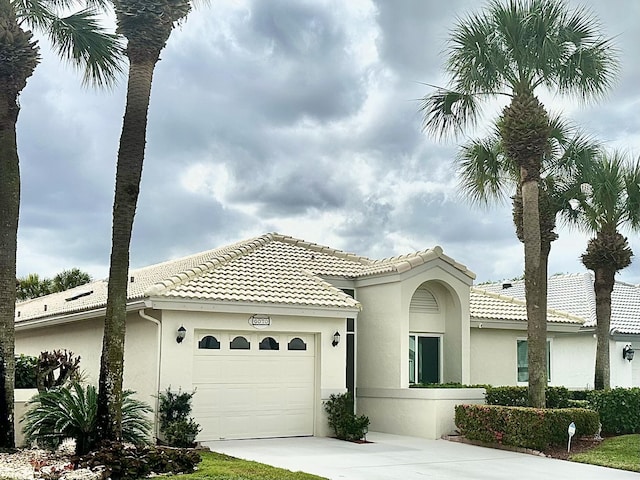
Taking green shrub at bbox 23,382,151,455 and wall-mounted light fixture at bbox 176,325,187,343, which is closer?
green shrub at bbox 23,382,151,455

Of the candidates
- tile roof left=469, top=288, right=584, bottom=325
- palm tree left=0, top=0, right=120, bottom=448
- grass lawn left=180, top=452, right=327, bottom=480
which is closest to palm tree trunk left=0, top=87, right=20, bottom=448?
palm tree left=0, top=0, right=120, bottom=448

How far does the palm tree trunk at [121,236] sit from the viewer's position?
43.3 feet

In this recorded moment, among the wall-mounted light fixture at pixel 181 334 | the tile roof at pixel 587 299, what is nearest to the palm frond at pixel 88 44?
the wall-mounted light fixture at pixel 181 334

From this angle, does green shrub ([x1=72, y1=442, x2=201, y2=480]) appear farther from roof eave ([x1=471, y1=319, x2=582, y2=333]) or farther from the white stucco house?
roof eave ([x1=471, y1=319, x2=582, y2=333])

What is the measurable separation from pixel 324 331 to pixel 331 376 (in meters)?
1.08

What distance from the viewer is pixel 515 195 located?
21922 millimetres

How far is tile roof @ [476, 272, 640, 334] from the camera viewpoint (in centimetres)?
2947

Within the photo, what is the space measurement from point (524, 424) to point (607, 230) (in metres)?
7.72

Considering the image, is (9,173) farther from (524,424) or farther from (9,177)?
(524,424)

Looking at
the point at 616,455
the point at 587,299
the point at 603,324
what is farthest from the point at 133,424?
the point at 587,299

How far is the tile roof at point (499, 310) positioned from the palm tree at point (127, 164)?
11.8 meters

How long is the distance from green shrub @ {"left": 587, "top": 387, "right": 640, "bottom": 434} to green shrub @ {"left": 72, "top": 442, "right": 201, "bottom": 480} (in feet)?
37.3

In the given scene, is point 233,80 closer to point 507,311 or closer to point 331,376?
point 331,376

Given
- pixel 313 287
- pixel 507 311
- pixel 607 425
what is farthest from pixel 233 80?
pixel 607 425
